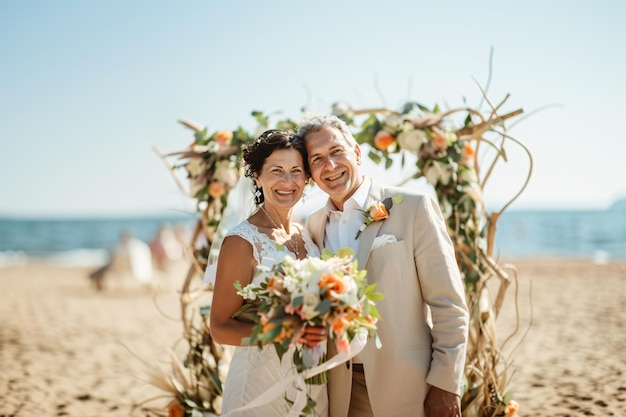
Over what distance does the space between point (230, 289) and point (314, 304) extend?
839 mm

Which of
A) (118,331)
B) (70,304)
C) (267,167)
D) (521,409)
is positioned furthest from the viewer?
(70,304)

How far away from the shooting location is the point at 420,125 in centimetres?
405

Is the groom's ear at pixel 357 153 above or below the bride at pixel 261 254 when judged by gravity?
above

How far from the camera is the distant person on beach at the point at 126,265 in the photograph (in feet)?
49.0

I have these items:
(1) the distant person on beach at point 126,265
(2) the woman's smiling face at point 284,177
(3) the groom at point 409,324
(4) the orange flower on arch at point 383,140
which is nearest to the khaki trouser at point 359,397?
(3) the groom at point 409,324

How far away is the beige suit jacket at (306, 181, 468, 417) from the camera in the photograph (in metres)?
2.72

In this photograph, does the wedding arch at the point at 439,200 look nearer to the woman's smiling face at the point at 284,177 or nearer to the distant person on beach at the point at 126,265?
the woman's smiling face at the point at 284,177

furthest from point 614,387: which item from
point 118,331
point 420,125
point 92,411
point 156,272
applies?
point 156,272

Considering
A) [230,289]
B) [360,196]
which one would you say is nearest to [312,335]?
[230,289]

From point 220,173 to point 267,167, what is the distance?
1.25 metres

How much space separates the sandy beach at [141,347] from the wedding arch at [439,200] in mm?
311

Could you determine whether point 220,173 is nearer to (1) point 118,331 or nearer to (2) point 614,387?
(2) point 614,387

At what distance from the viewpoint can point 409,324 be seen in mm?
2809

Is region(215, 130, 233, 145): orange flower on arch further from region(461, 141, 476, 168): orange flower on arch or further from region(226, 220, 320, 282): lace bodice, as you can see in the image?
region(461, 141, 476, 168): orange flower on arch
